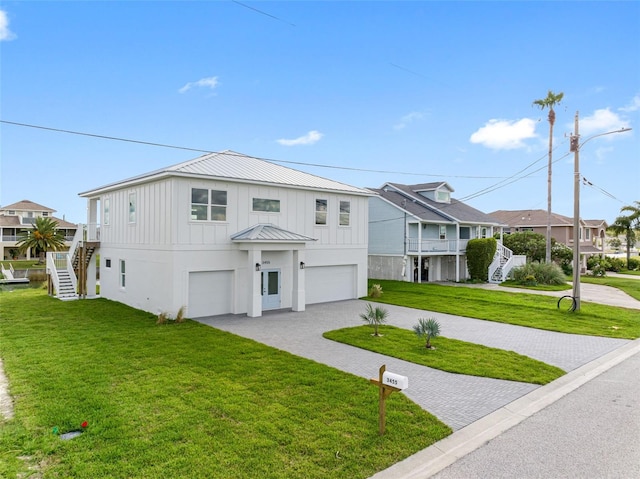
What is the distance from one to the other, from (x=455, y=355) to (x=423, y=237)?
1948cm

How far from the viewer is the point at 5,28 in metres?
10.2

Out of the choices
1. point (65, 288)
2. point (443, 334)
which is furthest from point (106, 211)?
point (443, 334)

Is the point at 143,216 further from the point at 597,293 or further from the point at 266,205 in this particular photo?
the point at 597,293

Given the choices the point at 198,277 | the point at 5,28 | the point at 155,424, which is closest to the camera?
the point at 155,424

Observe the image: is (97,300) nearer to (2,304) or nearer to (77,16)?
(2,304)

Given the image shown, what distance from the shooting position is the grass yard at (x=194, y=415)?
4.98 meters

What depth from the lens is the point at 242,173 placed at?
54.8 ft

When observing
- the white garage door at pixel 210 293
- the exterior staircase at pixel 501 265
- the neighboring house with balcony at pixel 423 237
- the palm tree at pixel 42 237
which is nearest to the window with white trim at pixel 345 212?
the white garage door at pixel 210 293

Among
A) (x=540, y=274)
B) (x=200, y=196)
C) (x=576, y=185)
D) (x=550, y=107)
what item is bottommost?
(x=540, y=274)

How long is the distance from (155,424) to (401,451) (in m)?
3.64

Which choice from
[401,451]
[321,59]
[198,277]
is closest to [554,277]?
[321,59]

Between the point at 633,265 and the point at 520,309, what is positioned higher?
the point at 633,265

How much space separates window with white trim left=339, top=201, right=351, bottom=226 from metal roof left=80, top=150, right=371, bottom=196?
2.20 feet

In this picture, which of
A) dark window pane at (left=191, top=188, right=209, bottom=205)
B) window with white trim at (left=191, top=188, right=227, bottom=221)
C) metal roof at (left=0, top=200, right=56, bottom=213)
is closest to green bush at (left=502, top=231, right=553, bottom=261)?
window with white trim at (left=191, top=188, right=227, bottom=221)
